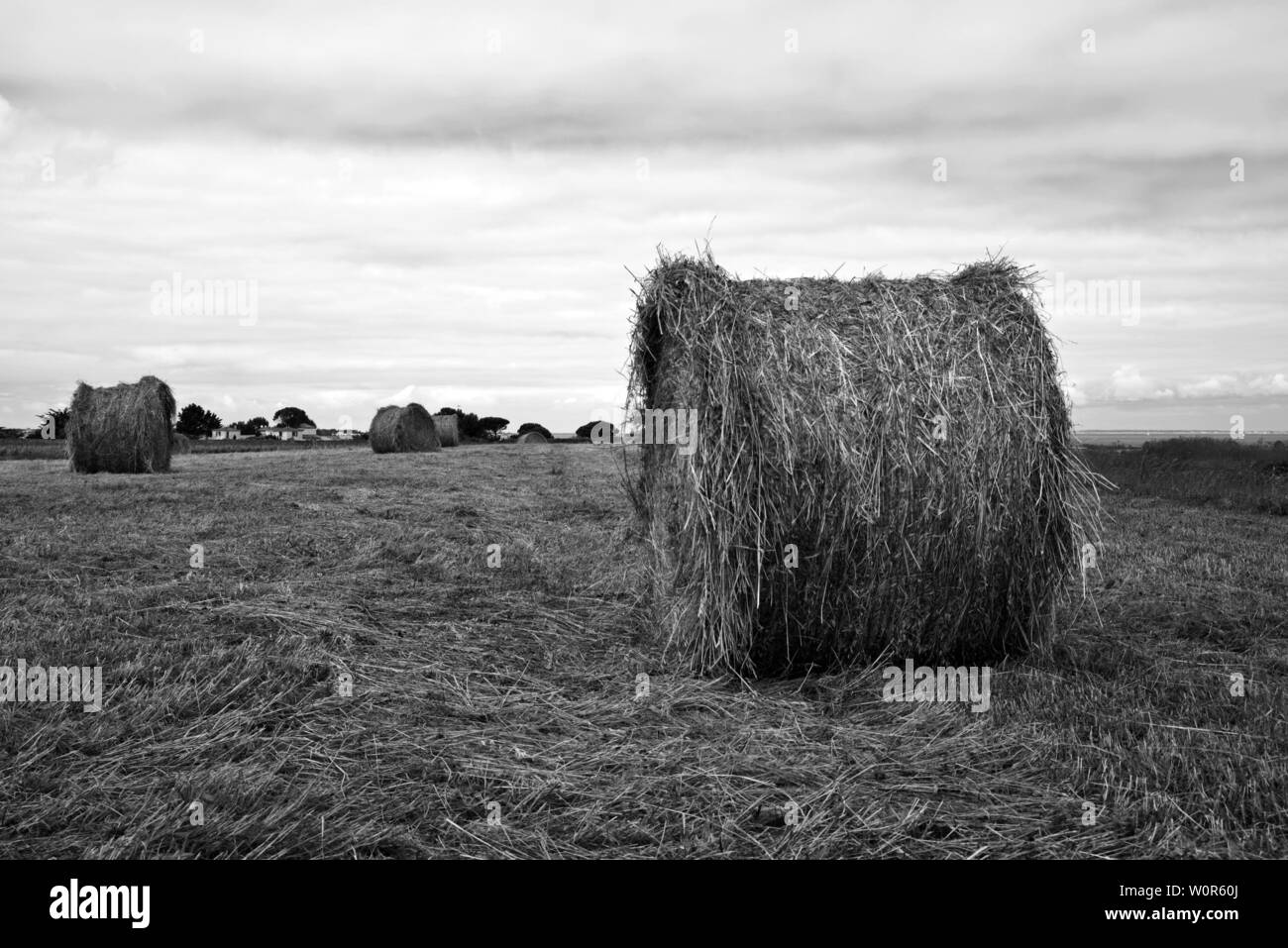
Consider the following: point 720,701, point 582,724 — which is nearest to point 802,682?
point 720,701

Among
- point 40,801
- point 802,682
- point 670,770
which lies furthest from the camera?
point 802,682

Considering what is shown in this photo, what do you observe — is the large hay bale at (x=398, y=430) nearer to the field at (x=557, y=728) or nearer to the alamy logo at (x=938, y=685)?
the field at (x=557, y=728)

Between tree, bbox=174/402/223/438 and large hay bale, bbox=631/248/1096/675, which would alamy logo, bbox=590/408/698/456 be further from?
tree, bbox=174/402/223/438

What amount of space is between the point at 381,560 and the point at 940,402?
19.1ft

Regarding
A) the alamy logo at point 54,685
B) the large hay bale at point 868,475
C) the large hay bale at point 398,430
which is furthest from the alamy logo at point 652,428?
the large hay bale at point 398,430

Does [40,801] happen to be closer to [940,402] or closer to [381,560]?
[940,402]

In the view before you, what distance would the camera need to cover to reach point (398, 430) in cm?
2792

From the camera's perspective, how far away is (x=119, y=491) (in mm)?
14484

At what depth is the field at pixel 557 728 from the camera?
12.5 ft

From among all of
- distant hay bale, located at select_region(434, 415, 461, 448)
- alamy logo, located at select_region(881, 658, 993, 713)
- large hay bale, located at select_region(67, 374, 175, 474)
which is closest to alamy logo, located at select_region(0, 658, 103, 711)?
alamy logo, located at select_region(881, 658, 993, 713)
